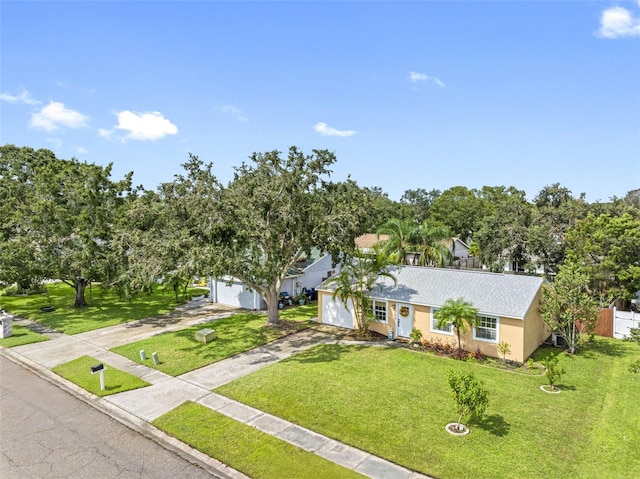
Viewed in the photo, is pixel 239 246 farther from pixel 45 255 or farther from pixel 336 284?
pixel 45 255

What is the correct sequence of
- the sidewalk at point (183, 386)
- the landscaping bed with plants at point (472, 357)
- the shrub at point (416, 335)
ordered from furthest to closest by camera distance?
1. the shrub at point (416, 335)
2. the landscaping bed with plants at point (472, 357)
3. the sidewalk at point (183, 386)

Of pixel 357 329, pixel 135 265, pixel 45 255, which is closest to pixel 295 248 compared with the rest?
pixel 357 329

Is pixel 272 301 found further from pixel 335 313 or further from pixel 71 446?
pixel 71 446

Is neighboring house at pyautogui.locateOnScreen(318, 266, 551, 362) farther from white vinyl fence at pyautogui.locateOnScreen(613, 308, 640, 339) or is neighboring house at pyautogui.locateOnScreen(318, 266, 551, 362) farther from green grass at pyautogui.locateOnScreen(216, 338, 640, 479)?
white vinyl fence at pyautogui.locateOnScreen(613, 308, 640, 339)

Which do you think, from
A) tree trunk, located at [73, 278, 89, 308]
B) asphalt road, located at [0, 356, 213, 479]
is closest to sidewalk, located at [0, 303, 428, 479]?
asphalt road, located at [0, 356, 213, 479]

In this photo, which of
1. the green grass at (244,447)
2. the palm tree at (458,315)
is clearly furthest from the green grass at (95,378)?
the palm tree at (458,315)

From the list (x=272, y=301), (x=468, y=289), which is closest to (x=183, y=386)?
(x=272, y=301)

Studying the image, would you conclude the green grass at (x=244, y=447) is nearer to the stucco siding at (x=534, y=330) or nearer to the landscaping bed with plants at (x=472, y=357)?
the landscaping bed with plants at (x=472, y=357)
